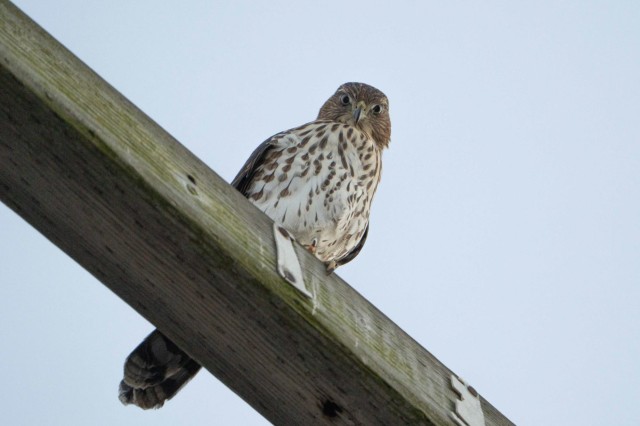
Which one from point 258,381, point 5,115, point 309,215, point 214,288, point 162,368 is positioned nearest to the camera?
point 5,115

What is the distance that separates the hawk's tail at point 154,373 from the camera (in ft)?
9.17

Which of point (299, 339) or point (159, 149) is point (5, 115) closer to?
point (159, 149)

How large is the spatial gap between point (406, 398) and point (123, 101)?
75 cm

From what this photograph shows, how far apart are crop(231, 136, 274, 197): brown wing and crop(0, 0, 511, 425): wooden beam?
110 inches

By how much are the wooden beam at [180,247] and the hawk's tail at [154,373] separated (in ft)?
3.96

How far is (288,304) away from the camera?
158 cm

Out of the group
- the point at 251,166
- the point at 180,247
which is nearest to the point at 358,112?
the point at 251,166

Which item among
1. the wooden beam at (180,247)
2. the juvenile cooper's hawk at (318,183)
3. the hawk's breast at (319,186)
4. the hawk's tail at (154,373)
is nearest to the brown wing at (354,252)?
the juvenile cooper's hawk at (318,183)

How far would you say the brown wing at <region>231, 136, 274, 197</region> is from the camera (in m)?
4.51

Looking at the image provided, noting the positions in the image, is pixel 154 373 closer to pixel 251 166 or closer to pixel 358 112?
pixel 251 166

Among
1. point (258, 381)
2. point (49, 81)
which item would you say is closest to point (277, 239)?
point (258, 381)

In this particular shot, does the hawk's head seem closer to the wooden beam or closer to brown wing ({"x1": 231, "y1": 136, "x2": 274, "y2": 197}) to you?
brown wing ({"x1": 231, "y1": 136, "x2": 274, "y2": 197})

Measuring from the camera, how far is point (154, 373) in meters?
2.90

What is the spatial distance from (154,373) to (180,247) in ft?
4.92
